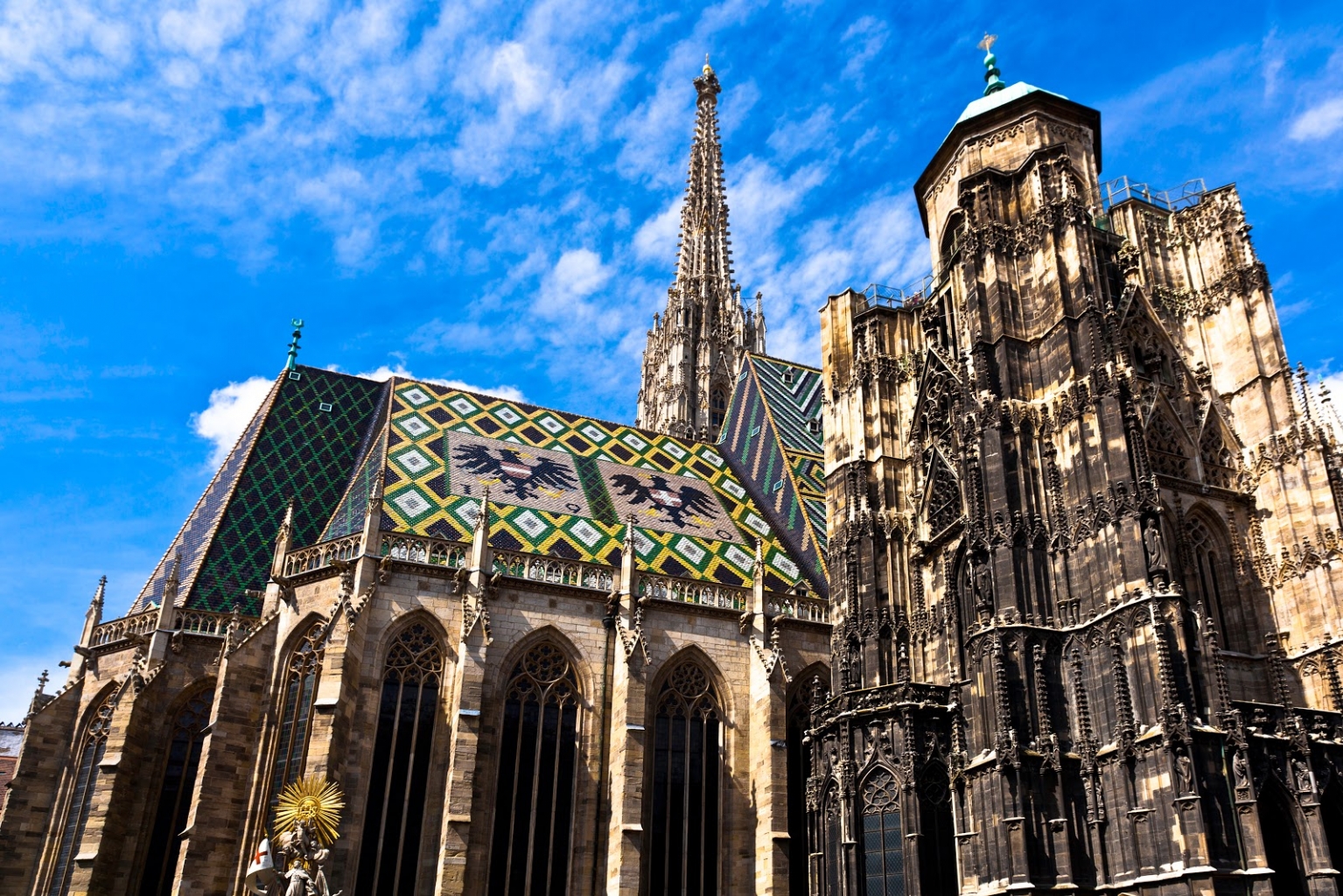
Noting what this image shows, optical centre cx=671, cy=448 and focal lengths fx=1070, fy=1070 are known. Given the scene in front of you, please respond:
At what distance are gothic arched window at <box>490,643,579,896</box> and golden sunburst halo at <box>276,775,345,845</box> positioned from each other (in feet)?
10.5

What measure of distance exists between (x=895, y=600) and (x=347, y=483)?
1332 centimetres

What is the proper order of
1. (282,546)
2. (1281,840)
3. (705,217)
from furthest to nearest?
(705,217) < (282,546) < (1281,840)

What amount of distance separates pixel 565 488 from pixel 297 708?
861 cm

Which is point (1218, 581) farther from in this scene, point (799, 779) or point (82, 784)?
point (82, 784)

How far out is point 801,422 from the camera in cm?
3222

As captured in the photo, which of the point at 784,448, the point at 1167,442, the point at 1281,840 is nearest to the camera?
the point at 1281,840

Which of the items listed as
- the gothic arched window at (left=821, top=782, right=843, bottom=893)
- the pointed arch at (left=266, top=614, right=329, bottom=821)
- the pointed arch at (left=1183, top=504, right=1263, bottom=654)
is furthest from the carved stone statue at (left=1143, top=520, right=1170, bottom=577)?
the pointed arch at (left=266, top=614, right=329, bottom=821)

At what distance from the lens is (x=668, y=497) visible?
92.0 ft

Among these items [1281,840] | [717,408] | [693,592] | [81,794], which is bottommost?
[1281,840]

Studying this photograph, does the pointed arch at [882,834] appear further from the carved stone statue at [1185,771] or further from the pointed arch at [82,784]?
the pointed arch at [82,784]

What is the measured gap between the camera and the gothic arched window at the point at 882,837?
56.9ft

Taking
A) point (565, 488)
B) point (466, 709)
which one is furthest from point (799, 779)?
point (565, 488)

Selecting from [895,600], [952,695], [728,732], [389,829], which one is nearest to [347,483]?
[389,829]

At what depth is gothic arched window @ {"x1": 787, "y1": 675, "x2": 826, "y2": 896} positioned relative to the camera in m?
21.4
